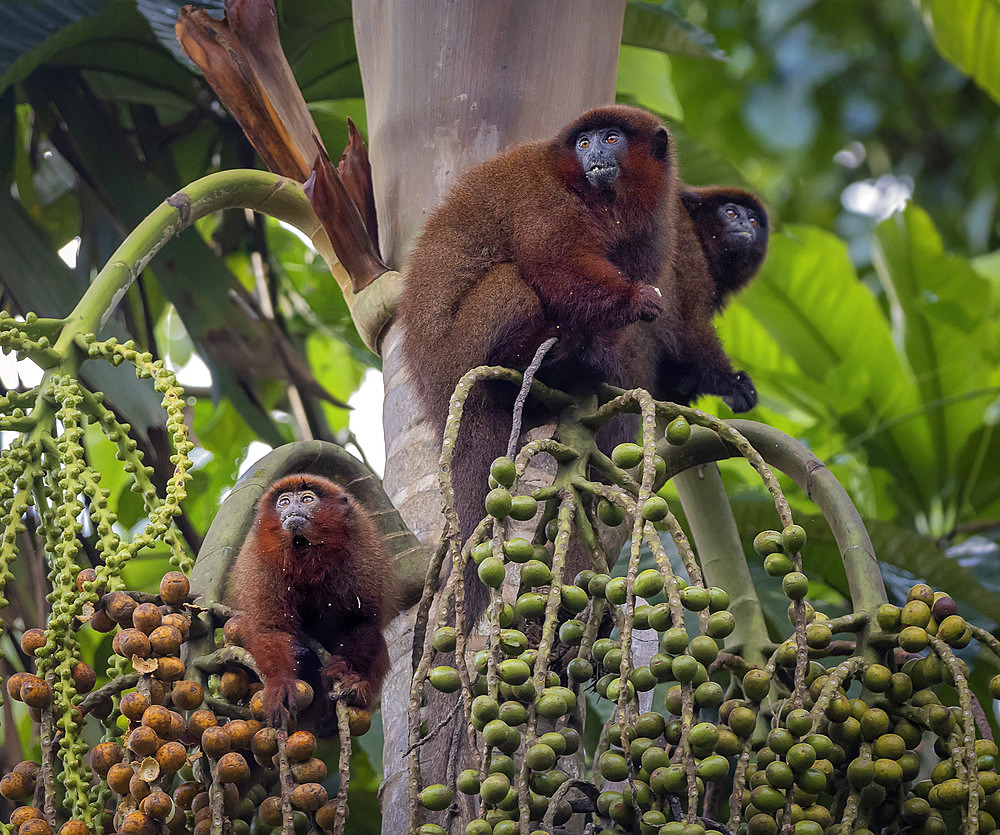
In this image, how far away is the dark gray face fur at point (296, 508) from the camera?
1672mm

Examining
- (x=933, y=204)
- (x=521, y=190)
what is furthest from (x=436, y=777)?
(x=933, y=204)

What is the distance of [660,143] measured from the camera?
207 centimetres

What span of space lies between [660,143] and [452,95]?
41 centimetres

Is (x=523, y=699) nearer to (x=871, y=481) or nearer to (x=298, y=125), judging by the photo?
(x=298, y=125)

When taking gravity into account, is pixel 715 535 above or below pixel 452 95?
below

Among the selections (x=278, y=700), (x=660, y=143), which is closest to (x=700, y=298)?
(x=660, y=143)

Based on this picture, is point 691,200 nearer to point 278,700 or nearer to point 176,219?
point 176,219

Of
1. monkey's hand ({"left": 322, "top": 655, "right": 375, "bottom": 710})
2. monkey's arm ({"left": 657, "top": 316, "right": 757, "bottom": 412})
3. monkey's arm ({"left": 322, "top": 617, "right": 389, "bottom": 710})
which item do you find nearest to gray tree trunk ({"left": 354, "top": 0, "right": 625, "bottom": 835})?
monkey's arm ({"left": 322, "top": 617, "right": 389, "bottom": 710})

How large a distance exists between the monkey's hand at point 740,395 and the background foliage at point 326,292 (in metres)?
0.23

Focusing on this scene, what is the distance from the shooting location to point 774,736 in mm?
1118

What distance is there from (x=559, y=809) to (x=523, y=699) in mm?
130

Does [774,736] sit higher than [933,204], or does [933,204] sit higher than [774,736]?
[933,204]

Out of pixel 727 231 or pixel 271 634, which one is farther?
pixel 727 231

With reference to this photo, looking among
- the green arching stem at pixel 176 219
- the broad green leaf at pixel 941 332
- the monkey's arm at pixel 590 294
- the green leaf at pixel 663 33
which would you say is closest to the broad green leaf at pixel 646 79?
the green leaf at pixel 663 33
